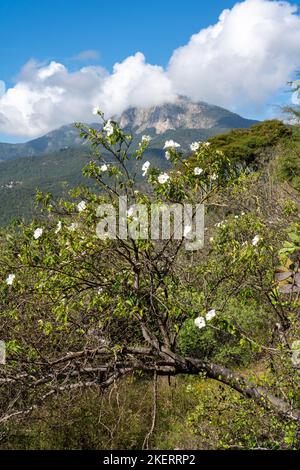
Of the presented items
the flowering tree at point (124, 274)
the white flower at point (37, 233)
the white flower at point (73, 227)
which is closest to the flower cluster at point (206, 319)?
the flowering tree at point (124, 274)

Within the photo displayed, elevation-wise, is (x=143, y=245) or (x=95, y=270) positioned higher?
(x=143, y=245)

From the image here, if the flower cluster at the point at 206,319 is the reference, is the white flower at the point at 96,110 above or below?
above

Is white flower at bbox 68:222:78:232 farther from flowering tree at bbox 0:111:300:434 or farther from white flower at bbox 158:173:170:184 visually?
white flower at bbox 158:173:170:184

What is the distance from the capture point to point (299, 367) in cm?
318

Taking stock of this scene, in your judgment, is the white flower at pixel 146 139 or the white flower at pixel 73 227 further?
the white flower at pixel 146 139

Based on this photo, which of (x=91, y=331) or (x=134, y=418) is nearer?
(x=91, y=331)

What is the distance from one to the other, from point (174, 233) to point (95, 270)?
2.67ft

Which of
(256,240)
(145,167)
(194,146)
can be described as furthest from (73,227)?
(256,240)

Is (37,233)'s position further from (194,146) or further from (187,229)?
(194,146)

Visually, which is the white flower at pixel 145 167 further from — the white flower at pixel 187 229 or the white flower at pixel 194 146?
the white flower at pixel 187 229

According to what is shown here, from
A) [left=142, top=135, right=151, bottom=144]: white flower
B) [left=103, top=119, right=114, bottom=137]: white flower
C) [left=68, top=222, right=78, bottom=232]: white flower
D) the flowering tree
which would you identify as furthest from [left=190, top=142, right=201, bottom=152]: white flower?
[left=68, top=222, right=78, bottom=232]: white flower
